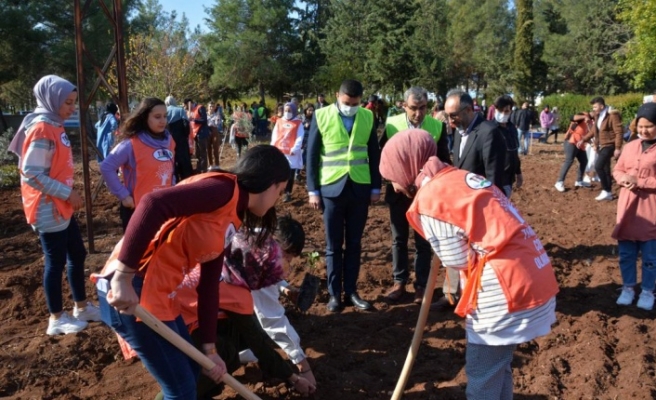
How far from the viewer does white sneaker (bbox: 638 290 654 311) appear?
470 cm

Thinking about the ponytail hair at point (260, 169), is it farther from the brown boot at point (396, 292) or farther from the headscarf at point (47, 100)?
the brown boot at point (396, 292)

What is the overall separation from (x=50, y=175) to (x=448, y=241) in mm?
2959

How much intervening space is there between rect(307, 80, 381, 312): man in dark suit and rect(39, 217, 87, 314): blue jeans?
6.19 feet

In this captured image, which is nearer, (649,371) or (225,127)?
(649,371)

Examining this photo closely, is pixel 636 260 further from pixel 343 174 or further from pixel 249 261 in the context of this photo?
pixel 249 261

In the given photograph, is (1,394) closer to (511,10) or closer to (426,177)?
(426,177)

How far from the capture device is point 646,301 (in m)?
4.72

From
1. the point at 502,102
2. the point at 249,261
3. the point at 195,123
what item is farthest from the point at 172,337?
the point at 195,123

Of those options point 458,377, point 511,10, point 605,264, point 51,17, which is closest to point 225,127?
point 51,17

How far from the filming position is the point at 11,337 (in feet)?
14.0

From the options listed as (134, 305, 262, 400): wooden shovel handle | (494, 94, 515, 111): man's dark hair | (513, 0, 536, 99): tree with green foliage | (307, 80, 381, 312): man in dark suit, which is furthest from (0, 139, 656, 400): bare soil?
(513, 0, 536, 99): tree with green foliage

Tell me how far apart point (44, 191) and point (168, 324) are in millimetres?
2077

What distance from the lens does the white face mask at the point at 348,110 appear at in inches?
181

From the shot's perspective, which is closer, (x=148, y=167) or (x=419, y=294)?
(x=148, y=167)
